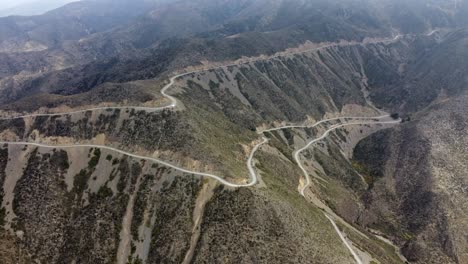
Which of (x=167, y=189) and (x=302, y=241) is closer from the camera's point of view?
(x=302, y=241)

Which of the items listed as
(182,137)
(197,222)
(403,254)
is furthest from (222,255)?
(403,254)

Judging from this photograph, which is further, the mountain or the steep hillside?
the steep hillside

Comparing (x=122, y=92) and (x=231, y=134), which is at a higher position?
(x=122, y=92)

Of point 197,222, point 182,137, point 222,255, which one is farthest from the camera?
point 182,137

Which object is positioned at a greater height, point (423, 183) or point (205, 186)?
point (205, 186)

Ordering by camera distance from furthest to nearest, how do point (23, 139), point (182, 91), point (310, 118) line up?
1. point (310, 118)
2. point (182, 91)
3. point (23, 139)

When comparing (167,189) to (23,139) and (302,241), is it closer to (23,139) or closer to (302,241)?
(302,241)

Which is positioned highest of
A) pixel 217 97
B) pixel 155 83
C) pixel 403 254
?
pixel 155 83

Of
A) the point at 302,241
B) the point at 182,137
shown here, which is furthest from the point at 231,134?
the point at 302,241

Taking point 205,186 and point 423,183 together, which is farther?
point 423,183

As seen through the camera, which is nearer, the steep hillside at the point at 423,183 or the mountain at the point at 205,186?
the mountain at the point at 205,186
